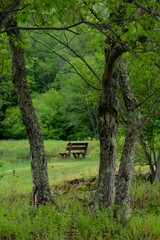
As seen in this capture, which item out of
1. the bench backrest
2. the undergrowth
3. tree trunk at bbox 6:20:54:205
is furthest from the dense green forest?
the bench backrest

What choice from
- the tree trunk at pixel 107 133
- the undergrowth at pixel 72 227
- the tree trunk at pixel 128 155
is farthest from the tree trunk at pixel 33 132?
the tree trunk at pixel 128 155

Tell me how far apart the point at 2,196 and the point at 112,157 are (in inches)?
119

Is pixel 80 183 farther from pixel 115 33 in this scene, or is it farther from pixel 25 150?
pixel 25 150

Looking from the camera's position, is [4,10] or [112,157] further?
[112,157]

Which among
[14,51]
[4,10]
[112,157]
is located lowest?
[112,157]

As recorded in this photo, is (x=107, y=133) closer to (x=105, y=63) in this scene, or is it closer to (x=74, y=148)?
(x=105, y=63)

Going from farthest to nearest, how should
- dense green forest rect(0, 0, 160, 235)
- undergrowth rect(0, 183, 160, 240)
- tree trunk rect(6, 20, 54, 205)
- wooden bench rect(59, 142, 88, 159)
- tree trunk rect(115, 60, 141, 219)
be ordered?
1. wooden bench rect(59, 142, 88, 159)
2. tree trunk rect(6, 20, 54, 205)
3. tree trunk rect(115, 60, 141, 219)
4. undergrowth rect(0, 183, 160, 240)
5. dense green forest rect(0, 0, 160, 235)

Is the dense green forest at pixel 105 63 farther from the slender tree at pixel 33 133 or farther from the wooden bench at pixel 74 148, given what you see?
the wooden bench at pixel 74 148

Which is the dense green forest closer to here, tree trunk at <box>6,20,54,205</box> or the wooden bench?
tree trunk at <box>6,20,54,205</box>

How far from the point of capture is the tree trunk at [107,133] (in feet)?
18.6

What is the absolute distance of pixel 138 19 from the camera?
4383mm

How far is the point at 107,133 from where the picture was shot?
18.7ft

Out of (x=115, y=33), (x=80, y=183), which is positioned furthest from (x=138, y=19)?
(x=80, y=183)

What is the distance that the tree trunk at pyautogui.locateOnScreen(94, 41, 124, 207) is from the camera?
5680mm
